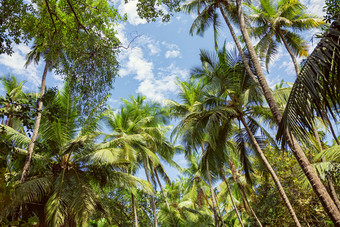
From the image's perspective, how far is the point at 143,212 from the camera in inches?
725

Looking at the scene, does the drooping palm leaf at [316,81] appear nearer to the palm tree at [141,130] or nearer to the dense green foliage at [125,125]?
the dense green foliage at [125,125]

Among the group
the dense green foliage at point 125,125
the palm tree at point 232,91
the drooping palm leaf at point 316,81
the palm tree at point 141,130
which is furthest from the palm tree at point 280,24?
the drooping palm leaf at point 316,81

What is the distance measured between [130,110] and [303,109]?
14.0 m

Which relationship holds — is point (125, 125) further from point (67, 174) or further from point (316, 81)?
point (316, 81)

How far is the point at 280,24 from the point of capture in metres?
12.8

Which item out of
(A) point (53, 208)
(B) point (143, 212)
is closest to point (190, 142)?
(A) point (53, 208)

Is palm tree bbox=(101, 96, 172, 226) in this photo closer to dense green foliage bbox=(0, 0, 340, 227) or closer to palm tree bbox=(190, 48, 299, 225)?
dense green foliage bbox=(0, 0, 340, 227)

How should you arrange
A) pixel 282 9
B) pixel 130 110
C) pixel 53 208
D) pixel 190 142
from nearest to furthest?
pixel 53 208
pixel 190 142
pixel 282 9
pixel 130 110

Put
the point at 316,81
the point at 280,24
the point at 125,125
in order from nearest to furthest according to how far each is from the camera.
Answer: the point at 316,81, the point at 280,24, the point at 125,125

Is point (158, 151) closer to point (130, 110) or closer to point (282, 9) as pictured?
point (130, 110)

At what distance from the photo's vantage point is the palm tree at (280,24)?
12.6m

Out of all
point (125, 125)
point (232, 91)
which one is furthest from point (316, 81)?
point (125, 125)

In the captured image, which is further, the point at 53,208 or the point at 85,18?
the point at 53,208

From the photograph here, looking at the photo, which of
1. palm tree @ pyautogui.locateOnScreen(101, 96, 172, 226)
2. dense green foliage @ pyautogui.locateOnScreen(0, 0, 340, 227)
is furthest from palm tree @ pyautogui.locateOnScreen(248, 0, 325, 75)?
palm tree @ pyautogui.locateOnScreen(101, 96, 172, 226)
